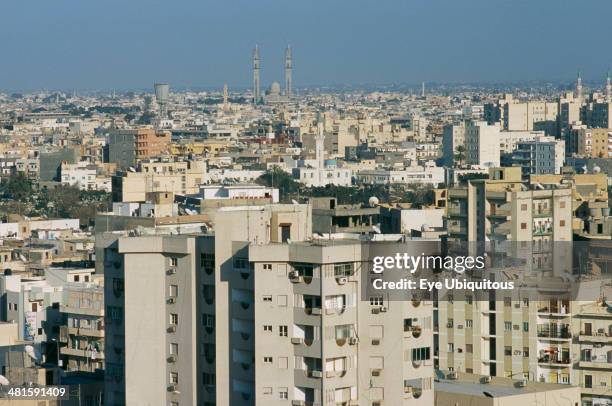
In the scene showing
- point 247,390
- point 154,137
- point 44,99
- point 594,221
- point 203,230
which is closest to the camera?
point 247,390

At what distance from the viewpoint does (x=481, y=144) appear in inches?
2060

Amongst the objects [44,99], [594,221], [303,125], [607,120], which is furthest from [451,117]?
[594,221]

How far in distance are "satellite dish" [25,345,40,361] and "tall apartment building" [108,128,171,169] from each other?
3826cm

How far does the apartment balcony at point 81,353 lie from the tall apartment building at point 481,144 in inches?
1438

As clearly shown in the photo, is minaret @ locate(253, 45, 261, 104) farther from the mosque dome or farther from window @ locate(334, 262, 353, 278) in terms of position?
window @ locate(334, 262, 353, 278)

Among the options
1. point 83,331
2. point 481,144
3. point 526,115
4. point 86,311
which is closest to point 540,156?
point 481,144

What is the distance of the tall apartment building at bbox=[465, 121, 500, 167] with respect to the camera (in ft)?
169

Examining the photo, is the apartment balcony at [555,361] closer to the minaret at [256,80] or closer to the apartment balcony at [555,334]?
the apartment balcony at [555,334]

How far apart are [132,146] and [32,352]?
39957 mm

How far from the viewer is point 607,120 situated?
6091 centimetres

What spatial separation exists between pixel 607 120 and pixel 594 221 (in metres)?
38.4

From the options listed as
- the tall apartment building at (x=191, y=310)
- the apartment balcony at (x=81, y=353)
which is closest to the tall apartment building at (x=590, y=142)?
the apartment balcony at (x=81, y=353)

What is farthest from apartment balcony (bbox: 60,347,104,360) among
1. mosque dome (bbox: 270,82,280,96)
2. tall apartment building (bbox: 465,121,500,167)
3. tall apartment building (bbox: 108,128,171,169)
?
mosque dome (bbox: 270,82,280,96)

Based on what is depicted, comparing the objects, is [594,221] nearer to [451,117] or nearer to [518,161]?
[518,161]
